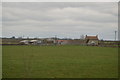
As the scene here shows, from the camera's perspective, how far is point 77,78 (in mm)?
12711

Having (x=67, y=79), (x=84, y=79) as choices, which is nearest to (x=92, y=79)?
(x=84, y=79)

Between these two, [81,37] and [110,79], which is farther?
Answer: [81,37]

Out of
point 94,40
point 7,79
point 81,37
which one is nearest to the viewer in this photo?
point 7,79

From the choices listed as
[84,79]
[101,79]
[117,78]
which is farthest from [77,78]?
[117,78]

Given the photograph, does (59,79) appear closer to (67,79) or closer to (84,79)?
(67,79)

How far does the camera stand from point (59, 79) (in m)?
12.2

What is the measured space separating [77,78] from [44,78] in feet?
5.64

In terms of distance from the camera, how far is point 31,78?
489 inches

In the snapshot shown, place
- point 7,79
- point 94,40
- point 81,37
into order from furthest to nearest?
point 81,37 < point 94,40 < point 7,79

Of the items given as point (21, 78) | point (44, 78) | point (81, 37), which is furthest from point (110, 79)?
point (81, 37)

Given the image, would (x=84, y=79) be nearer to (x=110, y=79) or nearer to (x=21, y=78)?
(x=110, y=79)

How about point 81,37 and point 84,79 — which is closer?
point 84,79

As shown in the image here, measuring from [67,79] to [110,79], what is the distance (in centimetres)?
225

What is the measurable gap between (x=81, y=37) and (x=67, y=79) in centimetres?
13204
